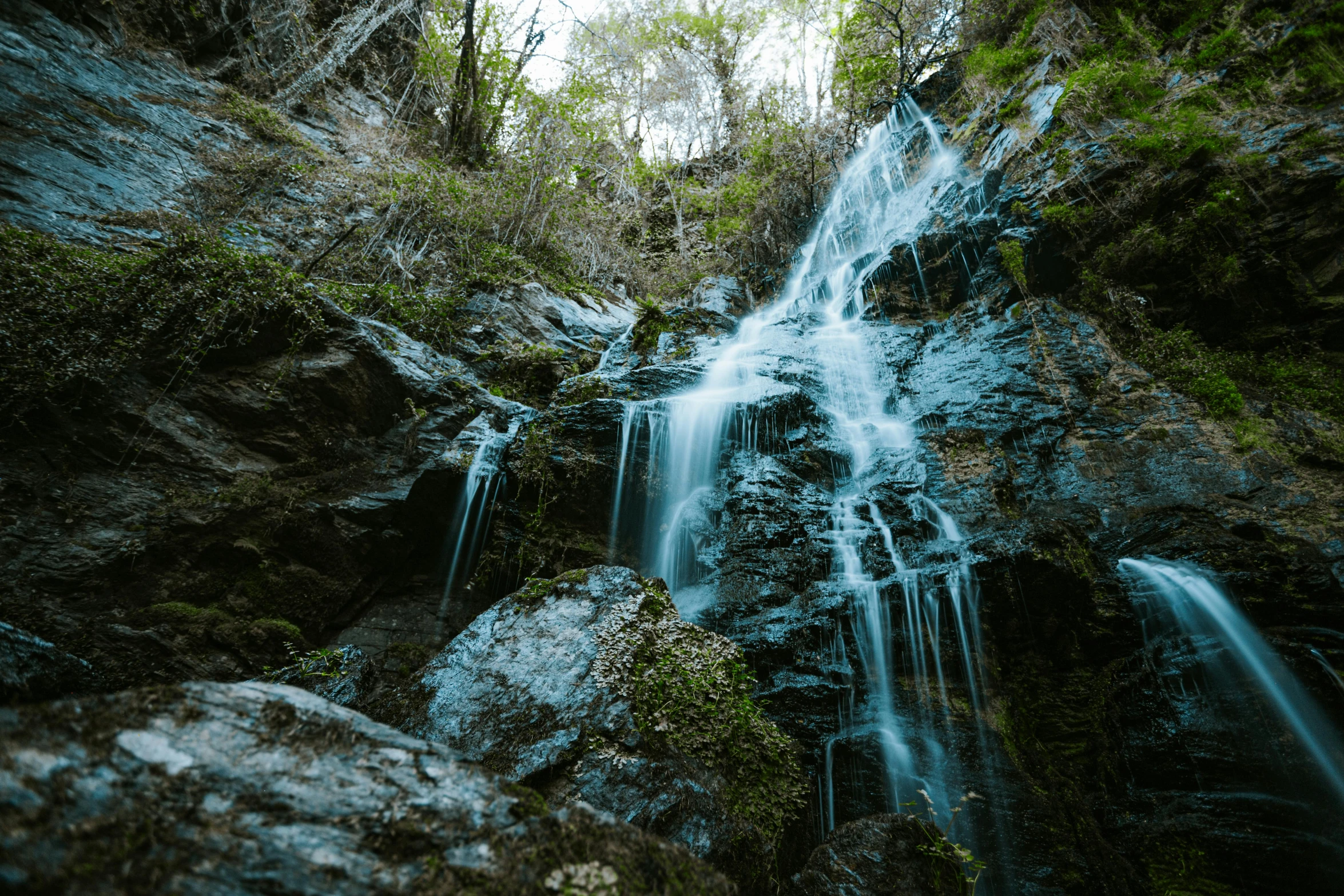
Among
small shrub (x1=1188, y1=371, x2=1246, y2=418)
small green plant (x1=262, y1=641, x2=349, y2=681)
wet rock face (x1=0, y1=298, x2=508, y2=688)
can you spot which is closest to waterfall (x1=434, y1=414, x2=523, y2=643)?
wet rock face (x1=0, y1=298, x2=508, y2=688)

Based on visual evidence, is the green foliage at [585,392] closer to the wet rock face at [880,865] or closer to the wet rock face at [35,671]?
the wet rock face at [35,671]

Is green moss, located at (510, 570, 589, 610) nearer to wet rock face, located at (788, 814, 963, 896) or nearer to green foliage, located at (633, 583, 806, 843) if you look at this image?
green foliage, located at (633, 583, 806, 843)

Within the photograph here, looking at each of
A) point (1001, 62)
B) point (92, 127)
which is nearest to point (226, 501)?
point (92, 127)

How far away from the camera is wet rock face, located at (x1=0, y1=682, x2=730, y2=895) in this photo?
115cm

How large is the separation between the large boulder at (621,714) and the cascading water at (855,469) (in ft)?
4.42

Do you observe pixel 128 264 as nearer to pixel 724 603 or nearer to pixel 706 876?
pixel 724 603

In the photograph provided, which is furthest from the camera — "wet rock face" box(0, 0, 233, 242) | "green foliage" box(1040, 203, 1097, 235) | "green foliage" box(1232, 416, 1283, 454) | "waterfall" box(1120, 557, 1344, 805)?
"green foliage" box(1040, 203, 1097, 235)

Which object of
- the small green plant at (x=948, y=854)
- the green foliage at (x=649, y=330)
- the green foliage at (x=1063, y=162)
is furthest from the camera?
the green foliage at (x=649, y=330)

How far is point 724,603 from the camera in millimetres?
5793

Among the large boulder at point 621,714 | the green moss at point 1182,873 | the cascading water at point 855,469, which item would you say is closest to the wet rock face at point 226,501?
the large boulder at point 621,714

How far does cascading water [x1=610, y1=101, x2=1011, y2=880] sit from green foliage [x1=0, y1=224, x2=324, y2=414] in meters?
4.58

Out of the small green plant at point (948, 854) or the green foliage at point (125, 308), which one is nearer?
the small green plant at point (948, 854)

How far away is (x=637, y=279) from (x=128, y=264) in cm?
1281

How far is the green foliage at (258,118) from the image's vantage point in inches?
422
